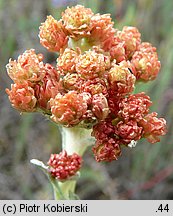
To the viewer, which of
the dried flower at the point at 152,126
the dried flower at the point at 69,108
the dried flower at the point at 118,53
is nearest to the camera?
the dried flower at the point at 69,108

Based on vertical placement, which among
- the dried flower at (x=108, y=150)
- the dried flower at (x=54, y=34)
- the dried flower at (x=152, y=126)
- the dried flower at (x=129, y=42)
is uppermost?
the dried flower at (x=129, y=42)

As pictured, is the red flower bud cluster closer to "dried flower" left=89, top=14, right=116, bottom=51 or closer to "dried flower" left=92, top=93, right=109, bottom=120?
"dried flower" left=92, top=93, right=109, bottom=120

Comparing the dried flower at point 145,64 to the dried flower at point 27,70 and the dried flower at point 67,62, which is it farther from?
the dried flower at point 27,70

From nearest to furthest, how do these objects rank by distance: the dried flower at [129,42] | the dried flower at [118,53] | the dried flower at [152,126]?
1. the dried flower at [152,126]
2. the dried flower at [118,53]
3. the dried flower at [129,42]

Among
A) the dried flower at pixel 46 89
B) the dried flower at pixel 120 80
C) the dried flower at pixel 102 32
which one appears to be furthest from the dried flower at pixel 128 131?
the dried flower at pixel 102 32

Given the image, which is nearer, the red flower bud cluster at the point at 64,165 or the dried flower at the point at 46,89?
the dried flower at the point at 46,89
